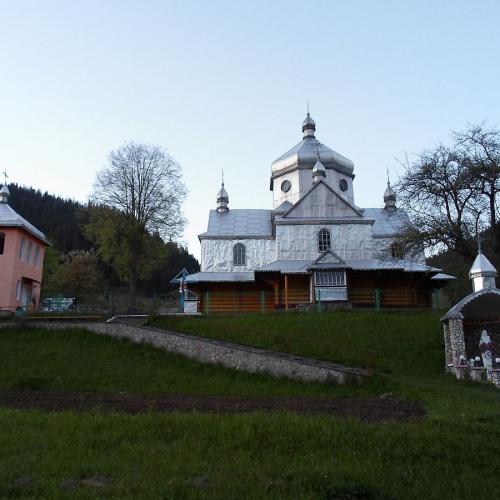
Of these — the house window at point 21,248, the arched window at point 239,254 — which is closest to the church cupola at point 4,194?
the house window at point 21,248

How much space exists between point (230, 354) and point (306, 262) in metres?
13.7

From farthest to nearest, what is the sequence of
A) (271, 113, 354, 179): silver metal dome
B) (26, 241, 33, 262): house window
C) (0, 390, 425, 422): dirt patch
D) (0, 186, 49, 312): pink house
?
(271, 113, 354, 179): silver metal dome
(26, 241, 33, 262): house window
(0, 186, 49, 312): pink house
(0, 390, 425, 422): dirt patch

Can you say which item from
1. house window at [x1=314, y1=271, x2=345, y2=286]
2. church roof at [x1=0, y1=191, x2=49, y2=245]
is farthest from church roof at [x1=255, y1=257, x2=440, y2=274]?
church roof at [x1=0, y1=191, x2=49, y2=245]

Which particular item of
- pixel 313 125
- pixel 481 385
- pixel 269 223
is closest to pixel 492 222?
pixel 481 385

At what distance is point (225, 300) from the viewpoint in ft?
99.2

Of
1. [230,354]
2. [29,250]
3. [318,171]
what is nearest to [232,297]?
[318,171]

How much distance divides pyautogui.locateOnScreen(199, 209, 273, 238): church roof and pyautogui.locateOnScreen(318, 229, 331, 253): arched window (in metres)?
3.25

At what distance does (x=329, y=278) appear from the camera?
27.5 meters

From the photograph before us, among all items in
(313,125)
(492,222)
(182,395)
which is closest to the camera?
(182,395)

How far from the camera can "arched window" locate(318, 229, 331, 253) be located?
30312mm

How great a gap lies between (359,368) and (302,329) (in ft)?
17.1

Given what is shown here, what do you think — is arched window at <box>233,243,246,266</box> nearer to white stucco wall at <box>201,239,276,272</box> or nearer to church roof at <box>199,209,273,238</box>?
white stucco wall at <box>201,239,276,272</box>

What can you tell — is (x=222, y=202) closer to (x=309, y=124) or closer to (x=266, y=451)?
(x=309, y=124)

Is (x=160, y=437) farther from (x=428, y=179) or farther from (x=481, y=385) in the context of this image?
(x=428, y=179)
